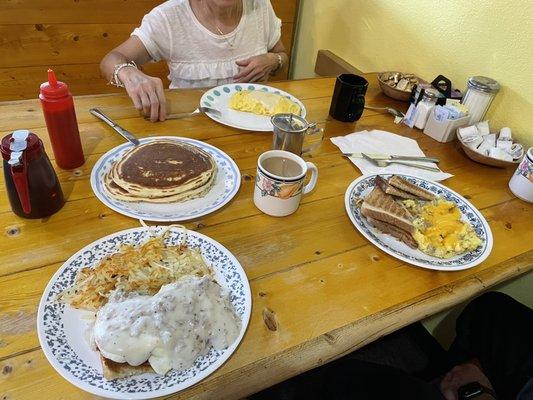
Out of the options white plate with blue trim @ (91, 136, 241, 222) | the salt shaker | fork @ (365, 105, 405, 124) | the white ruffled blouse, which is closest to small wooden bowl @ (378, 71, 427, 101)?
fork @ (365, 105, 405, 124)

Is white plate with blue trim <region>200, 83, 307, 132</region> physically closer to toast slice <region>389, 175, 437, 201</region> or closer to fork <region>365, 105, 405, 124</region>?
fork <region>365, 105, 405, 124</region>

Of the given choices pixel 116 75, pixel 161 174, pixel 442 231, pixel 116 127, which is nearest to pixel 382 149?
pixel 442 231

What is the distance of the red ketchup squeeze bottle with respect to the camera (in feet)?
3.24

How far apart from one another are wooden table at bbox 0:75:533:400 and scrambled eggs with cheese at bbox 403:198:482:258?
0.06 meters

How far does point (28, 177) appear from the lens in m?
0.87

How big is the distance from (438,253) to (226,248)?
1.71ft

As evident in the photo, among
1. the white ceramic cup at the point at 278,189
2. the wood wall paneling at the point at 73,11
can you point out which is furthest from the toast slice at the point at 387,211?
the wood wall paneling at the point at 73,11

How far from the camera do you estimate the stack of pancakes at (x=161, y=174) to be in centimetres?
100

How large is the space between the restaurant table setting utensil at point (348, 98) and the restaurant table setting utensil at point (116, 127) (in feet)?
2.38

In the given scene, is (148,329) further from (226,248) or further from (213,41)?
(213,41)

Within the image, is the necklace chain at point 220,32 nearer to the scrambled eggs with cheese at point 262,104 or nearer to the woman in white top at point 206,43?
the woman in white top at point 206,43

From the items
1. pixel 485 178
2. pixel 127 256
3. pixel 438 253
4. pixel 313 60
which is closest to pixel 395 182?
pixel 438 253

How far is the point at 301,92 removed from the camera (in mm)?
1665

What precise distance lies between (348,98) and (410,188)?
488mm
